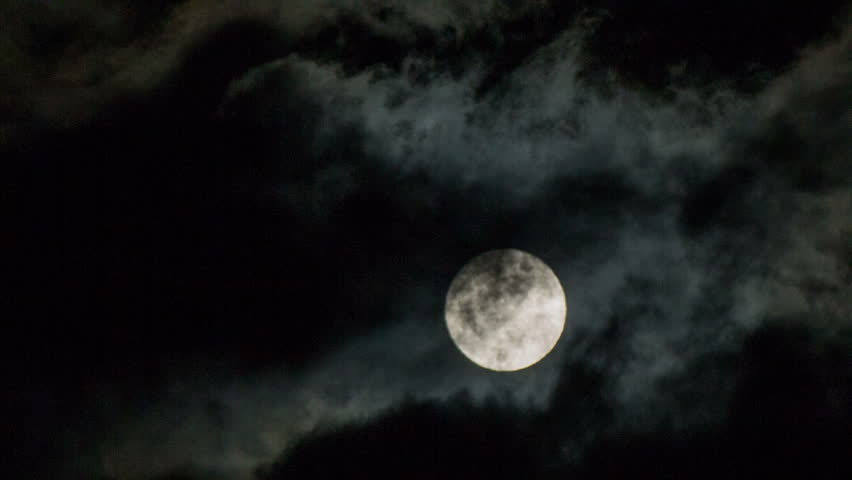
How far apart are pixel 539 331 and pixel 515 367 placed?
2245 millimetres

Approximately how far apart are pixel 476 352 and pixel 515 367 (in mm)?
2201

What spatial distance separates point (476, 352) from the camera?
2173cm

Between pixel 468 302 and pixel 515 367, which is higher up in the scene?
pixel 468 302

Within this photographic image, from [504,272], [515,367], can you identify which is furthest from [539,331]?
[504,272]

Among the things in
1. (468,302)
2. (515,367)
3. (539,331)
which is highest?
(468,302)

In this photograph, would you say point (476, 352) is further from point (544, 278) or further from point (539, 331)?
point (544, 278)

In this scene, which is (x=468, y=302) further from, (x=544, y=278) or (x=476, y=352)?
(x=544, y=278)

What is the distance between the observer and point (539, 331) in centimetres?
2089

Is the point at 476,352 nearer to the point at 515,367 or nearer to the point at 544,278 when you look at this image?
the point at 515,367

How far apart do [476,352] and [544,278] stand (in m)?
5.48

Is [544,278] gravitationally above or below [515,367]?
above

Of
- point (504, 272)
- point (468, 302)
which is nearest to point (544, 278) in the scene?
point (504, 272)

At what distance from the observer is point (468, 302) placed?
21516mm

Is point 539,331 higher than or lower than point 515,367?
higher
